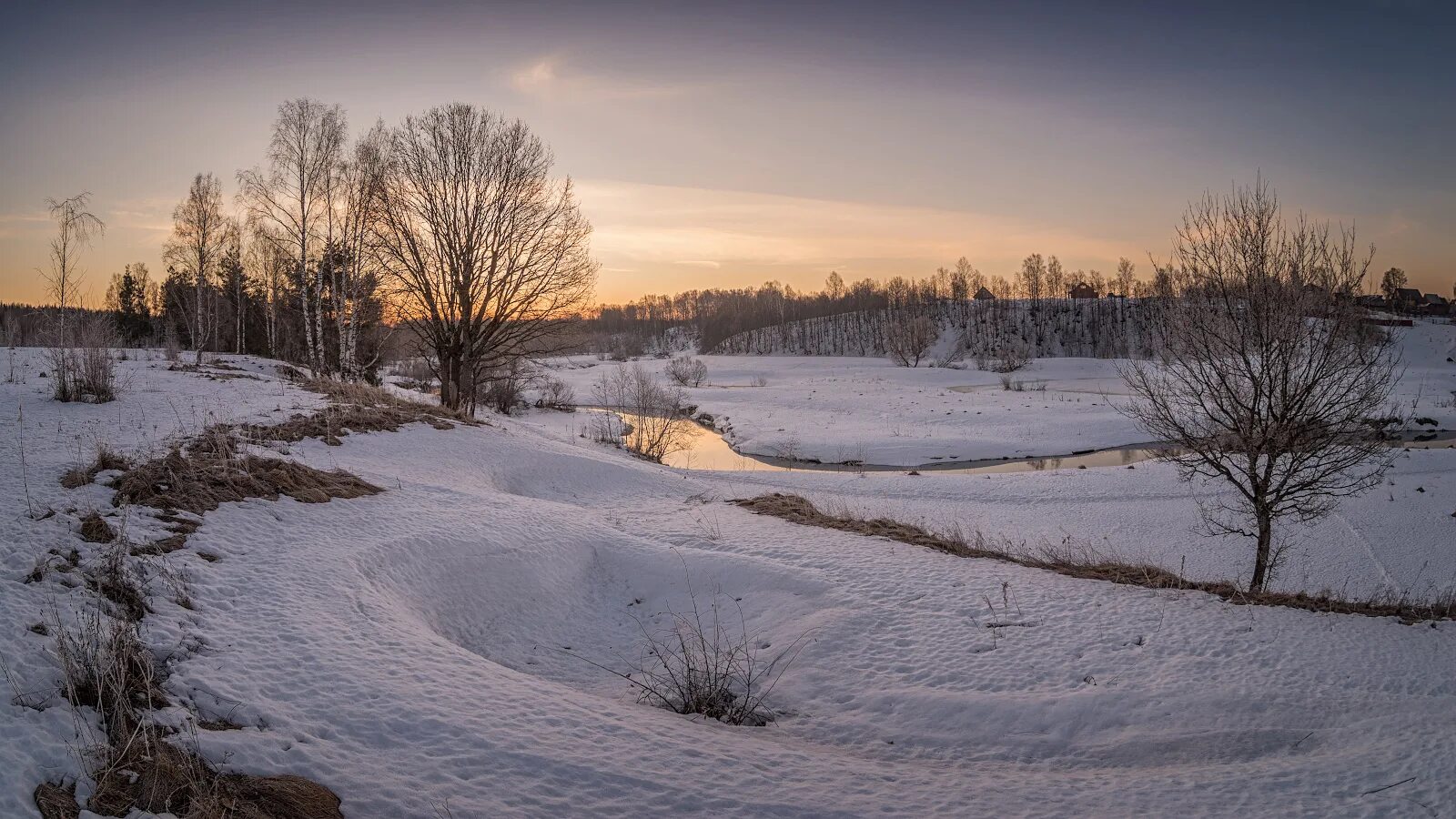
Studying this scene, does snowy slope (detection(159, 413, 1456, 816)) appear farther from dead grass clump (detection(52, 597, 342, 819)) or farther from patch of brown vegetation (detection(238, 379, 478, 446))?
patch of brown vegetation (detection(238, 379, 478, 446))

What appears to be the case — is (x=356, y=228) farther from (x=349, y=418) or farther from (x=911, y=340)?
(x=911, y=340)

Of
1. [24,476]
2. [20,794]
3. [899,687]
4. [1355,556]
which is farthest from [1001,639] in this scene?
[1355,556]

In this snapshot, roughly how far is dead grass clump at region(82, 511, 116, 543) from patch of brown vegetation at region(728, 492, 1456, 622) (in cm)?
806

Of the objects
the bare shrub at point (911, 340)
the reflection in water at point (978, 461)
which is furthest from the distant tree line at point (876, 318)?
the reflection in water at point (978, 461)

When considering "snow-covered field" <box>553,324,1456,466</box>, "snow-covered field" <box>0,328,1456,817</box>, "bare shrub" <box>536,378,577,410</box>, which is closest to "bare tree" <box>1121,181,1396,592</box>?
"snow-covered field" <box>0,328,1456,817</box>

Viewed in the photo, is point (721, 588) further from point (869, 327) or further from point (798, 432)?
point (869, 327)

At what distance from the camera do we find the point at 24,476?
598 cm

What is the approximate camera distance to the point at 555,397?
4266 centimetres

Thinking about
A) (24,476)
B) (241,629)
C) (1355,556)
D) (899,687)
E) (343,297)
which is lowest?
(1355,556)

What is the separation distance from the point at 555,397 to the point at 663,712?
39.3 m

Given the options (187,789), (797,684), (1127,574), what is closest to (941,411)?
(1127,574)

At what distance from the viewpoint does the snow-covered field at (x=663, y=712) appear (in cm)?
370

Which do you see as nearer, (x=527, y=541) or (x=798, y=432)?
(x=527, y=541)

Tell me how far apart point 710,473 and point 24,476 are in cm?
1453
